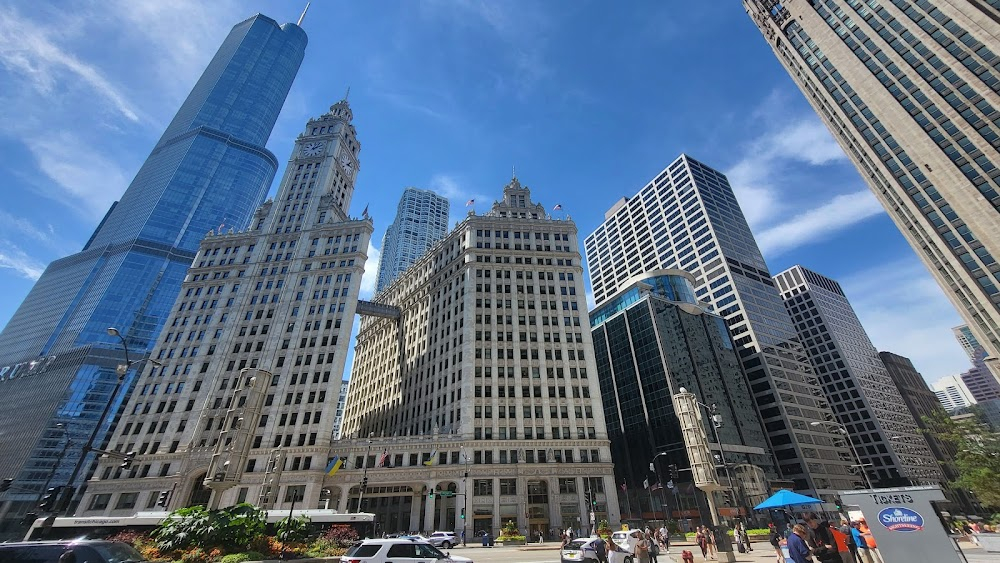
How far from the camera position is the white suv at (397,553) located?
56.0 feet

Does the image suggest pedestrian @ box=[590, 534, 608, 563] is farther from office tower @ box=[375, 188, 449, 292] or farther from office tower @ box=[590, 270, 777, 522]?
office tower @ box=[375, 188, 449, 292]

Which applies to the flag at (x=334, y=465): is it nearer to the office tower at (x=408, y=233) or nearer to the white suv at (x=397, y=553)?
the white suv at (x=397, y=553)

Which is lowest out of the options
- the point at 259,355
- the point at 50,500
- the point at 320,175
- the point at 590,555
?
the point at 590,555

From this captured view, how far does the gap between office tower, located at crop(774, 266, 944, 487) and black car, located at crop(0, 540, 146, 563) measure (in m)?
153

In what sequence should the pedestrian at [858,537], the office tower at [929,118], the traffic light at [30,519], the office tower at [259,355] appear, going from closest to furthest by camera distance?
the pedestrian at [858,537], the traffic light at [30,519], the office tower at [929,118], the office tower at [259,355]

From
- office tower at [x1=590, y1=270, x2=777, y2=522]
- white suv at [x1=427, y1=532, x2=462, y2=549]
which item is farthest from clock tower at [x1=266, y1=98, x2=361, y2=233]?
white suv at [x1=427, y1=532, x2=462, y2=549]

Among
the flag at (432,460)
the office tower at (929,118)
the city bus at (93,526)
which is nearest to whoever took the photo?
the city bus at (93,526)

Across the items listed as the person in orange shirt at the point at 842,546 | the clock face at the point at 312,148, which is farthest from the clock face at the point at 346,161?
the person in orange shirt at the point at 842,546

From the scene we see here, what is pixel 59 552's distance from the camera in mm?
13156

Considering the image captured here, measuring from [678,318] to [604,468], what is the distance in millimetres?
46861

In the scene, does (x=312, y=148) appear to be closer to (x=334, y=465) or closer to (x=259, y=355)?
(x=259, y=355)

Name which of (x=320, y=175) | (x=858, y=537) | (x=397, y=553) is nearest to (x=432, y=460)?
(x=397, y=553)

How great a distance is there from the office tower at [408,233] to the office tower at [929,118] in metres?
132

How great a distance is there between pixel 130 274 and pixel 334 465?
417ft
